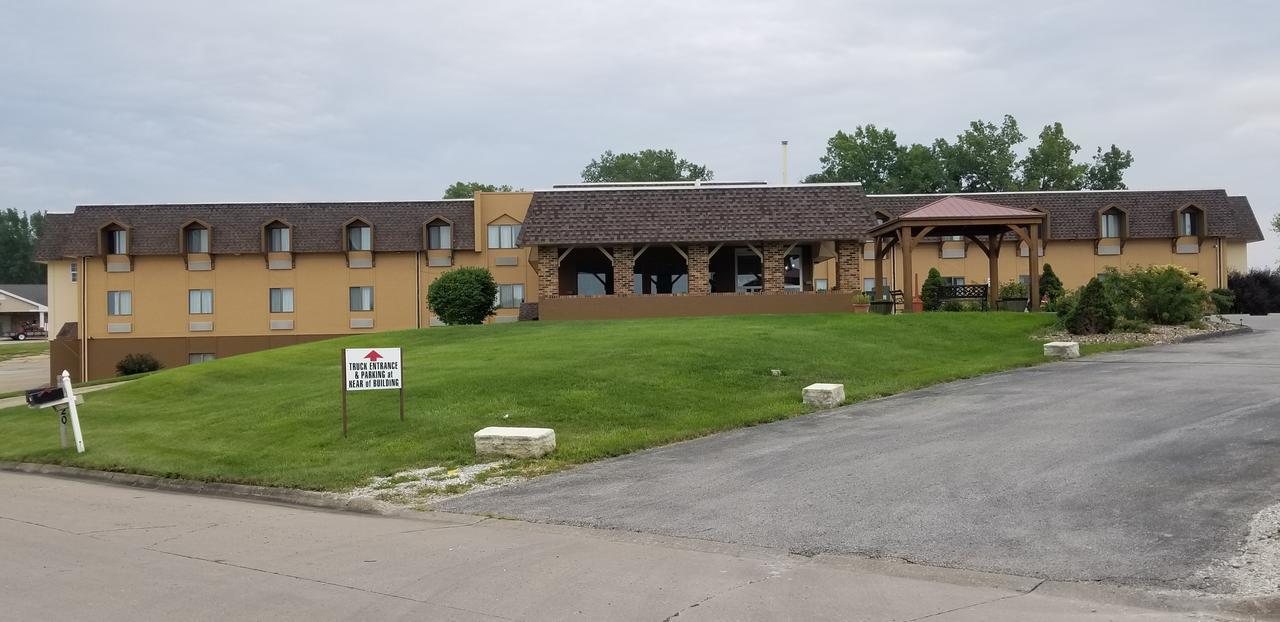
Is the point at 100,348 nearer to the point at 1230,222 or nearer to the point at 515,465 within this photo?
the point at 515,465

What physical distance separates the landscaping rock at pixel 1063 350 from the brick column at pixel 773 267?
44.9 ft

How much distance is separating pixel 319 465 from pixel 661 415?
510cm

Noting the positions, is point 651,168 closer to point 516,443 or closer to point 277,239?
point 277,239

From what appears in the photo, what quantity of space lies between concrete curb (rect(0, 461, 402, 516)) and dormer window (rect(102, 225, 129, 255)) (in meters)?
33.1

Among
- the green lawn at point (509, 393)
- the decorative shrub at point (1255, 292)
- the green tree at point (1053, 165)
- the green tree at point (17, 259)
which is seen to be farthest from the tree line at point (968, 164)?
the green tree at point (17, 259)

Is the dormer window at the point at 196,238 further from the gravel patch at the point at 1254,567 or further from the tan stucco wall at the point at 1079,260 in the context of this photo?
the gravel patch at the point at 1254,567

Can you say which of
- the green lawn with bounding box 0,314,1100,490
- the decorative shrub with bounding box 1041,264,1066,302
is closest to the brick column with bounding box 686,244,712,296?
the green lawn with bounding box 0,314,1100,490

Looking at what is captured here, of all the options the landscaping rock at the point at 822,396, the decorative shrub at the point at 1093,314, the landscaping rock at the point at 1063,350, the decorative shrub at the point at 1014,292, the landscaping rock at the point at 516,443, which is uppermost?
the decorative shrub at the point at 1014,292

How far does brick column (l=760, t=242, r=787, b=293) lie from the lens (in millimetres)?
34500

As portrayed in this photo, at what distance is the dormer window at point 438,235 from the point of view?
44688 millimetres

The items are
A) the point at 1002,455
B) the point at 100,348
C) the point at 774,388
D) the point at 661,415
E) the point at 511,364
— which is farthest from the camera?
the point at 100,348

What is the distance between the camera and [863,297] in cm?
3328

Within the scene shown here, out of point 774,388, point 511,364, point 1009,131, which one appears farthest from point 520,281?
point 1009,131

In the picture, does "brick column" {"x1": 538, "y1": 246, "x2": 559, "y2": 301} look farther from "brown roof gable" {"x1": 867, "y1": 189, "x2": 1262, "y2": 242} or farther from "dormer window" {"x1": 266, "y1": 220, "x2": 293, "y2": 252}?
"brown roof gable" {"x1": 867, "y1": 189, "x2": 1262, "y2": 242}
